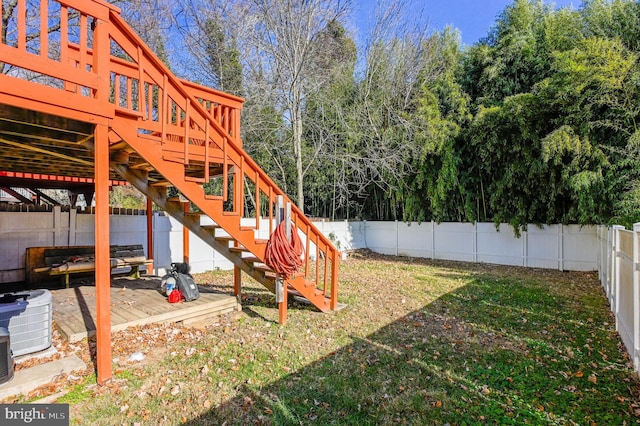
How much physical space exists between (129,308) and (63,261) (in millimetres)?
2123

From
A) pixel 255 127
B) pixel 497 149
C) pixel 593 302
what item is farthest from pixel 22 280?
pixel 497 149

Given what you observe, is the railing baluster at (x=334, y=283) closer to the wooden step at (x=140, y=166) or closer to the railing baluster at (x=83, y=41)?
the wooden step at (x=140, y=166)

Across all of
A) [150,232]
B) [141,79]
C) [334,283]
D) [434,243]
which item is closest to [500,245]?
[434,243]

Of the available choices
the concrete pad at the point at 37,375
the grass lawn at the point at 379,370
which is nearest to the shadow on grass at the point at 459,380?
the grass lawn at the point at 379,370

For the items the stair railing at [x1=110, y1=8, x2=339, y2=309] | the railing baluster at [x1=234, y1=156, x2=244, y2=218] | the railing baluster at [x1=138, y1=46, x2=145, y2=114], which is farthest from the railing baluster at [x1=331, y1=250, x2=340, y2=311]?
the railing baluster at [x1=138, y1=46, x2=145, y2=114]

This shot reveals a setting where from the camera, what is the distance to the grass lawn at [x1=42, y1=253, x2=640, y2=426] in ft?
7.84

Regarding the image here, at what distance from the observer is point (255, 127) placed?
8445mm

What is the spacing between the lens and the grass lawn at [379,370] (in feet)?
7.84

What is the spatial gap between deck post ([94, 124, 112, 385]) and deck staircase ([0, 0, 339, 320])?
0.19 m

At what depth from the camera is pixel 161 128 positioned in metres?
3.38

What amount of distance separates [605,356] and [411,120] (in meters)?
7.49

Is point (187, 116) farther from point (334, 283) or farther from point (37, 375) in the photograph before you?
point (334, 283)

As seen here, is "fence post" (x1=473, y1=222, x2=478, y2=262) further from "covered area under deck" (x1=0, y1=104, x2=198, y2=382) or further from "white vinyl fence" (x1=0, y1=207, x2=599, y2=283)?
"covered area under deck" (x1=0, y1=104, x2=198, y2=382)

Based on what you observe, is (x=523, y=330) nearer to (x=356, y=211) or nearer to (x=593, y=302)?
(x=593, y=302)
